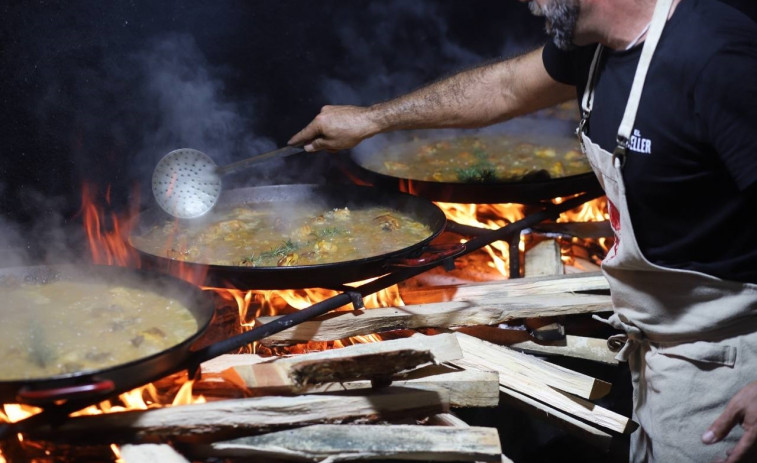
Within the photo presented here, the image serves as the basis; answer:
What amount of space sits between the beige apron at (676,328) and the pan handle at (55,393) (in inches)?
Answer: 78.3

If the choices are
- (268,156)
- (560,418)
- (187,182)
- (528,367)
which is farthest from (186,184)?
(560,418)

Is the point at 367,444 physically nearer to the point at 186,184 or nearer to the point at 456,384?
the point at 456,384

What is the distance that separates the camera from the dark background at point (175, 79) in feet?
12.3

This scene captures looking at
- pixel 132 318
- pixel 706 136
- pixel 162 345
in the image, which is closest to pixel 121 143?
pixel 132 318

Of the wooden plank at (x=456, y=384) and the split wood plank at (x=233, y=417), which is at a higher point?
the split wood plank at (x=233, y=417)

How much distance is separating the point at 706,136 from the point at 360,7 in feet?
11.7

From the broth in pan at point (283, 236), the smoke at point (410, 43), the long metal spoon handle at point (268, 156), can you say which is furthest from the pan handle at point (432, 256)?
the smoke at point (410, 43)

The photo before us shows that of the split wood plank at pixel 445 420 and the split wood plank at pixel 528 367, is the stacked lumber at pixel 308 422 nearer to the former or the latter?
the split wood plank at pixel 445 420

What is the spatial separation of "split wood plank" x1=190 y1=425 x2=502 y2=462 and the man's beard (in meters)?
1.52

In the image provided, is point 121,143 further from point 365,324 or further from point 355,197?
point 365,324

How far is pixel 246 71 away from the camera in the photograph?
4.86 m

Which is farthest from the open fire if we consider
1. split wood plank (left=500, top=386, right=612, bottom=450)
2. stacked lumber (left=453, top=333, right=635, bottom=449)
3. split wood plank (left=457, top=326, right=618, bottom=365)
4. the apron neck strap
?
the apron neck strap

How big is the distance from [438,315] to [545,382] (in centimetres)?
59

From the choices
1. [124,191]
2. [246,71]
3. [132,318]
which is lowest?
[132,318]
